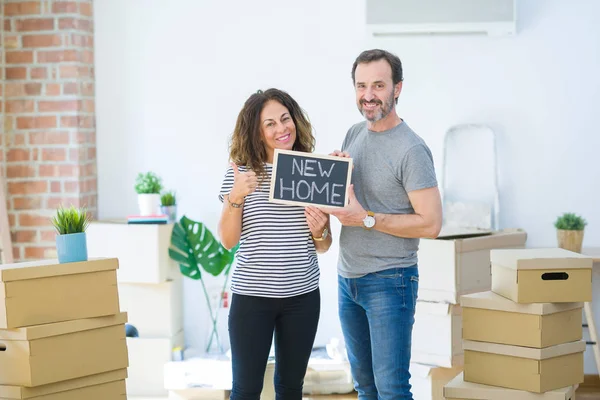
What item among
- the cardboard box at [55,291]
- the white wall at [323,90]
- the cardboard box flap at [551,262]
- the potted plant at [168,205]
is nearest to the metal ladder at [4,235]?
the white wall at [323,90]

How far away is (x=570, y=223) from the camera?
391 centimetres

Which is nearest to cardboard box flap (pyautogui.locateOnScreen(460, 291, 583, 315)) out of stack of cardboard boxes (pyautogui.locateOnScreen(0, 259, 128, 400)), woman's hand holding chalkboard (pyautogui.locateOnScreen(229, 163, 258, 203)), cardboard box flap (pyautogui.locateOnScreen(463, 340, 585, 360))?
cardboard box flap (pyautogui.locateOnScreen(463, 340, 585, 360))

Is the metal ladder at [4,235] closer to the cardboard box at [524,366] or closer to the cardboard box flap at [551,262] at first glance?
the cardboard box at [524,366]

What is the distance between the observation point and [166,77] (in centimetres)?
446

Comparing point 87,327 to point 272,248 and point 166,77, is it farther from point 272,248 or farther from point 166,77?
point 166,77

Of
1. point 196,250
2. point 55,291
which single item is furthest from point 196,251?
point 55,291

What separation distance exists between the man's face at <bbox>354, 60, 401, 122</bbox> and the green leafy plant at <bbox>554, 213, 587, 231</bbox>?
1699 millimetres

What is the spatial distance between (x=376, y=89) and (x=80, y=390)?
1403mm

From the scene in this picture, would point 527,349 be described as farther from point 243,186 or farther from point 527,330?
point 243,186

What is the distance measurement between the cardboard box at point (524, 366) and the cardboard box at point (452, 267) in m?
0.69

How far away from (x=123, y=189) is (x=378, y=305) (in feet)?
7.70

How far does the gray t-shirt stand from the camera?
101 inches

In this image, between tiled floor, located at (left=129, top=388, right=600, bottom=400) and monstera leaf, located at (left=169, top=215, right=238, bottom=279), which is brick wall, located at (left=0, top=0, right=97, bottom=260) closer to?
monstera leaf, located at (left=169, top=215, right=238, bottom=279)

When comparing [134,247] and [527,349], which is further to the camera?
[134,247]
